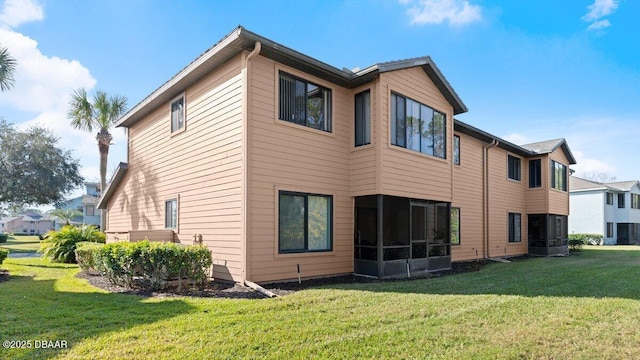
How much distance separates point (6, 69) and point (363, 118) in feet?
42.5

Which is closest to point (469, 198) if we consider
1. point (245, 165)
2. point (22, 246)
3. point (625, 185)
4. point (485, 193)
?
point (485, 193)

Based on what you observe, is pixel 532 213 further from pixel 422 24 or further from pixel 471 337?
pixel 471 337

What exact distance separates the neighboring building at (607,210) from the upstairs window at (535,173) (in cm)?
1931

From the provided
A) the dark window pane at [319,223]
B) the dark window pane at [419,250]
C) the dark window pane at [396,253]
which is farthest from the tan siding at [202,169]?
the dark window pane at [419,250]

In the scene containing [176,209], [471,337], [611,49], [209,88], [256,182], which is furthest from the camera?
[611,49]

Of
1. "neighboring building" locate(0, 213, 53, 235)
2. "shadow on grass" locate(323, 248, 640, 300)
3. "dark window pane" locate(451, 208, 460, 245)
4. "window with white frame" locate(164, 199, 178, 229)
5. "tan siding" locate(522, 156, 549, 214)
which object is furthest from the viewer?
"neighboring building" locate(0, 213, 53, 235)

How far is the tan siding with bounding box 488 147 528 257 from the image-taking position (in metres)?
17.8

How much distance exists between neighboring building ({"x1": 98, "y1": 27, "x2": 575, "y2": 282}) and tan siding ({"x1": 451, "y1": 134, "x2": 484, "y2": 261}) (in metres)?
2.74

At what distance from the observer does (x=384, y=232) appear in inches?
430

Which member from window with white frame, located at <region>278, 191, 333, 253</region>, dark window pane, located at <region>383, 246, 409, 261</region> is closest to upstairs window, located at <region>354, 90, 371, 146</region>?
window with white frame, located at <region>278, 191, 333, 253</region>

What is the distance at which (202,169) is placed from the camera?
10.7 m

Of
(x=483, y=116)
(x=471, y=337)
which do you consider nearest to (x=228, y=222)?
(x=471, y=337)

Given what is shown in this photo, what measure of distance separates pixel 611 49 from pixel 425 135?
9.98 m

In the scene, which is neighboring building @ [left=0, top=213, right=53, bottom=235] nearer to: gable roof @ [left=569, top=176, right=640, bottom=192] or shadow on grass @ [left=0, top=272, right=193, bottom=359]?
shadow on grass @ [left=0, top=272, right=193, bottom=359]
